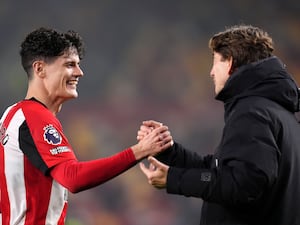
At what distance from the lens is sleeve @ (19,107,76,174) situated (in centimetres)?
194

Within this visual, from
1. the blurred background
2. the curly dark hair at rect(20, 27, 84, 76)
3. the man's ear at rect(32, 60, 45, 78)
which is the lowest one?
the blurred background

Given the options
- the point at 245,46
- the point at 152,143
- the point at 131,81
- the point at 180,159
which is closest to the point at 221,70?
the point at 245,46

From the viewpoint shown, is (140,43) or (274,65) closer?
(274,65)

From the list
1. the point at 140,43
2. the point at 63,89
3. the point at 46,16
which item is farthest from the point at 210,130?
the point at 63,89

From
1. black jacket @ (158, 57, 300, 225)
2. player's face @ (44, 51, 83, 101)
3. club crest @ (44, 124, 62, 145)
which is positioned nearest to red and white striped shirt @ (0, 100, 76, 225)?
club crest @ (44, 124, 62, 145)

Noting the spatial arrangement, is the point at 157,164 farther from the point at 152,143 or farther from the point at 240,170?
the point at 240,170

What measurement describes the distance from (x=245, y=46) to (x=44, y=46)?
764mm

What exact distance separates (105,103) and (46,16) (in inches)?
33.0

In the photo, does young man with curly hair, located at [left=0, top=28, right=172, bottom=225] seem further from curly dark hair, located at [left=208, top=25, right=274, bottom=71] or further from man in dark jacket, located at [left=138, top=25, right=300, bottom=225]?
curly dark hair, located at [left=208, top=25, right=274, bottom=71]

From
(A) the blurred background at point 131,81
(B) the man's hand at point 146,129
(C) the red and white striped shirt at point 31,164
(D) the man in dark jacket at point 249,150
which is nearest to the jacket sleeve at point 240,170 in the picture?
(D) the man in dark jacket at point 249,150

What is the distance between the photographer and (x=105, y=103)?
4.74 m

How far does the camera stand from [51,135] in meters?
1.98

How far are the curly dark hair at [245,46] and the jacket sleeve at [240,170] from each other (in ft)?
0.78

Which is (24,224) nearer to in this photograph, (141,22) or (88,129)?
(88,129)
